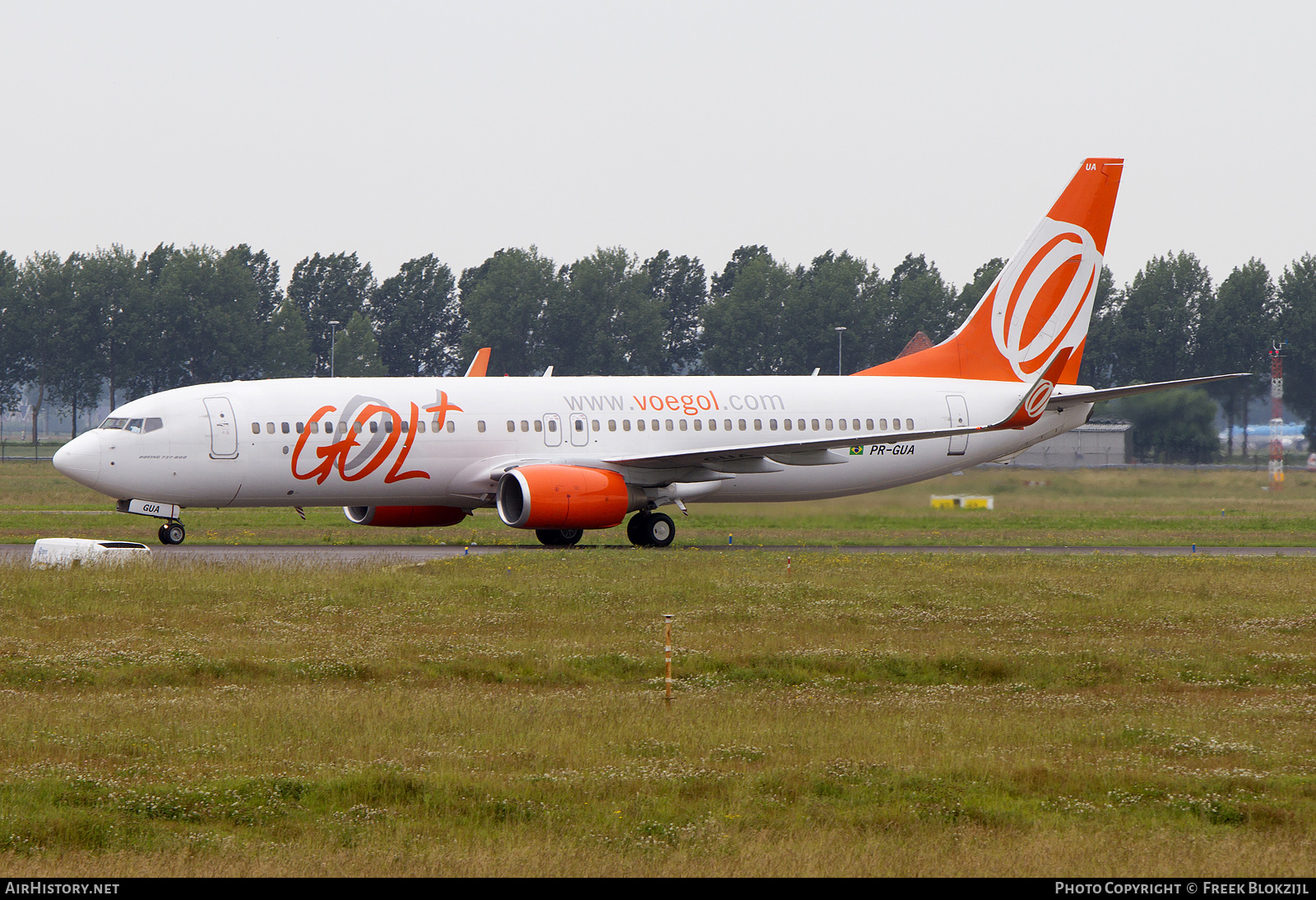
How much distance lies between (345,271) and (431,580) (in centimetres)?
11330

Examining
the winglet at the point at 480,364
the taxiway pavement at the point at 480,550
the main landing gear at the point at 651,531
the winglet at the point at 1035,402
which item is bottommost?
the taxiway pavement at the point at 480,550

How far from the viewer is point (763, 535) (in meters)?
38.6

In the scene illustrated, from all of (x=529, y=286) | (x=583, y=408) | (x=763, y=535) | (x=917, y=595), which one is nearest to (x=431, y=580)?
(x=917, y=595)

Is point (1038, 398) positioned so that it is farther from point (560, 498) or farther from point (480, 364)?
point (480, 364)

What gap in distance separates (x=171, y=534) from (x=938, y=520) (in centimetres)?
2375

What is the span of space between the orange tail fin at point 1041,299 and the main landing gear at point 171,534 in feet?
57.7

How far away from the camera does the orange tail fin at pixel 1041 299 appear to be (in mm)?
37031

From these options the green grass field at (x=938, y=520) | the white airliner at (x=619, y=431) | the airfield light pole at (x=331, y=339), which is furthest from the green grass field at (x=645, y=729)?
the airfield light pole at (x=331, y=339)

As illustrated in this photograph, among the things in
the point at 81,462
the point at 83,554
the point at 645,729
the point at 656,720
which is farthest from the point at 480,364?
the point at 645,729

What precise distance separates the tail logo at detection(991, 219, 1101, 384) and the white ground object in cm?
2208

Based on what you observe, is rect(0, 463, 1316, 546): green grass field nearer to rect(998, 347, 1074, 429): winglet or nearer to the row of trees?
rect(998, 347, 1074, 429): winglet

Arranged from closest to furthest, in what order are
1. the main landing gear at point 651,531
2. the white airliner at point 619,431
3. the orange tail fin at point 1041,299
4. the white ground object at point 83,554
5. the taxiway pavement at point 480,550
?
the white ground object at point 83,554 < the taxiway pavement at point 480,550 < the white airliner at point 619,431 < the main landing gear at point 651,531 < the orange tail fin at point 1041,299

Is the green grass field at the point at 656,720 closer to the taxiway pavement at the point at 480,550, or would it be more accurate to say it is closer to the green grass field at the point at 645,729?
the green grass field at the point at 645,729
